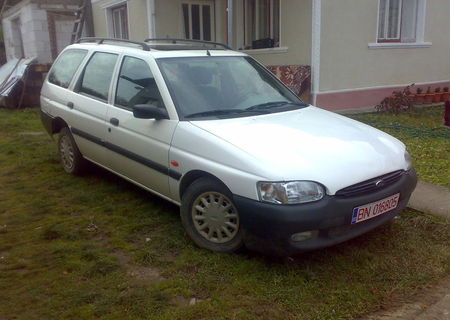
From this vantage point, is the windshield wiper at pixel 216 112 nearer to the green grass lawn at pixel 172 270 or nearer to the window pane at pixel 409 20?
the green grass lawn at pixel 172 270

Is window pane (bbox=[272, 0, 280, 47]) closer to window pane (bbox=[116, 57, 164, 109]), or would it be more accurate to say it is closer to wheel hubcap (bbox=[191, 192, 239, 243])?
window pane (bbox=[116, 57, 164, 109])

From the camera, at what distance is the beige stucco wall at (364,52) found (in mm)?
9555

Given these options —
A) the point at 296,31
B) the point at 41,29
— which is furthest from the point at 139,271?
the point at 41,29

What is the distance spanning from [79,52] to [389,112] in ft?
23.0

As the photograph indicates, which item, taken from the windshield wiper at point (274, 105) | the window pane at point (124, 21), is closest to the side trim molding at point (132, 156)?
the windshield wiper at point (274, 105)

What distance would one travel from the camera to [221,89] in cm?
429

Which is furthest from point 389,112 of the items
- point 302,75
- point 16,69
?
point 16,69

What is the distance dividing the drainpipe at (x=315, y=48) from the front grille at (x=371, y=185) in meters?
6.09

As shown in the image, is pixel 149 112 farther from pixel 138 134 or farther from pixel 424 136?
pixel 424 136

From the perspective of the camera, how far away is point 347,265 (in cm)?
347

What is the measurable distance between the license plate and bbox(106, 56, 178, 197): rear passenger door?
1.55 meters

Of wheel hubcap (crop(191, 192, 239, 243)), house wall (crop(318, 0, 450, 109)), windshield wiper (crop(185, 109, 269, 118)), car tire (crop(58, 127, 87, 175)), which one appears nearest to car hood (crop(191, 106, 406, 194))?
windshield wiper (crop(185, 109, 269, 118))

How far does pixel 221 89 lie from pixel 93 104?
5.33ft

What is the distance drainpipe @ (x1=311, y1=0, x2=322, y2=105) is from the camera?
9242 millimetres
